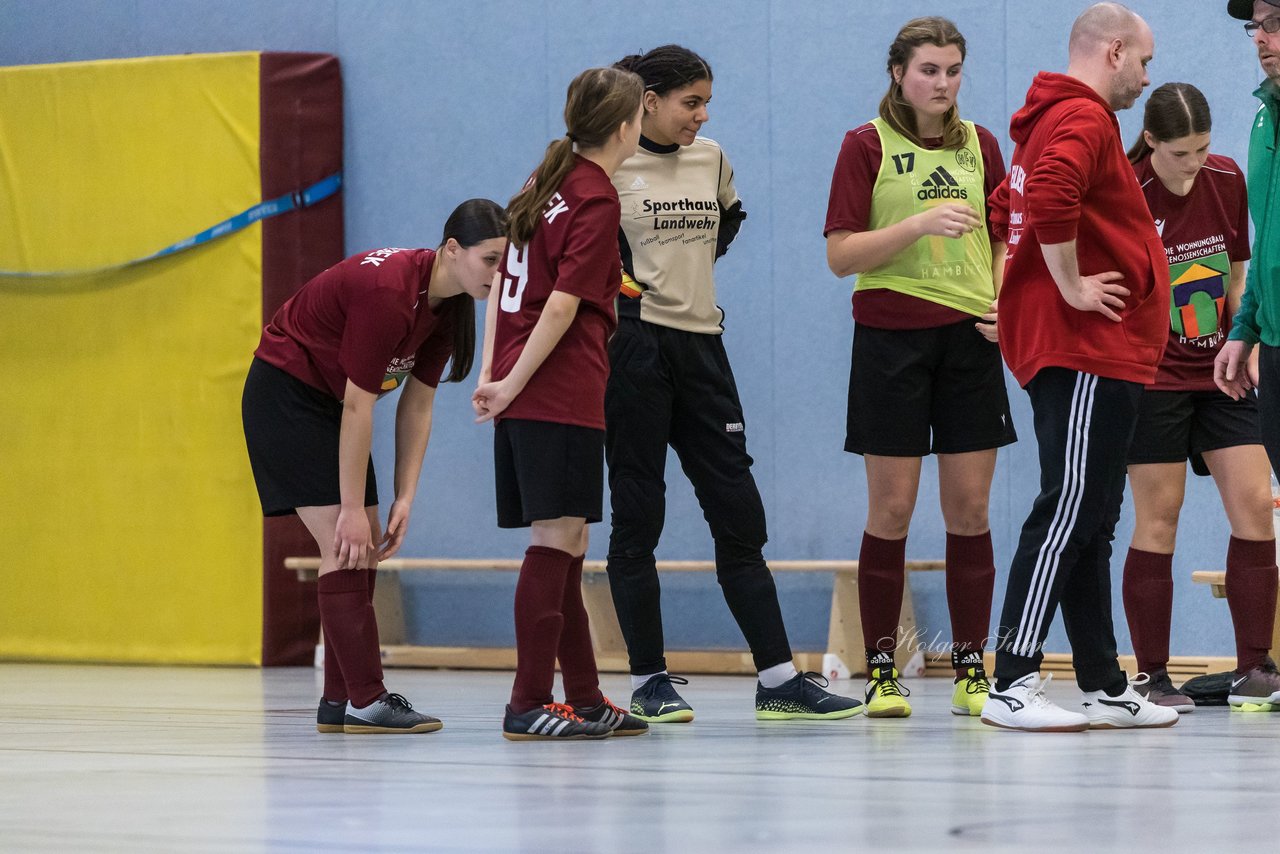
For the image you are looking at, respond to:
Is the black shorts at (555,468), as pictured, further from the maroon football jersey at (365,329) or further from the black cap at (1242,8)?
the black cap at (1242,8)

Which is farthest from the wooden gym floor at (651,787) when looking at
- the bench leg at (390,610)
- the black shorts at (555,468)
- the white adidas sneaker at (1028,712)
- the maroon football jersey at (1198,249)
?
the bench leg at (390,610)

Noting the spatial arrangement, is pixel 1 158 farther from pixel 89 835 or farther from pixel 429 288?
pixel 89 835

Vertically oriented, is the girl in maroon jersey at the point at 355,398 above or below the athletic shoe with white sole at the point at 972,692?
above

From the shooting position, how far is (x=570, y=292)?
319 centimetres

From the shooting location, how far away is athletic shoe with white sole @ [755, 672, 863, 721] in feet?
12.3

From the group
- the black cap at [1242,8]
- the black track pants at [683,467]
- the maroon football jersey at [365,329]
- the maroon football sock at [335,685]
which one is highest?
the black cap at [1242,8]

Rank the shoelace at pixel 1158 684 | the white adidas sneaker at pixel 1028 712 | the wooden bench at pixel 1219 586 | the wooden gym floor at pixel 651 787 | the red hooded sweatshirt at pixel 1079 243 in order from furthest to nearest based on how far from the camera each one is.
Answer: the wooden bench at pixel 1219 586 < the shoelace at pixel 1158 684 < the white adidas sneaker at pixel 1028 712 < the red hooded sweatshirt at pixel 1079 243 < the wooden gym floor at pixel 651 787

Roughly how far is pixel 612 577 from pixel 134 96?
3985 mm

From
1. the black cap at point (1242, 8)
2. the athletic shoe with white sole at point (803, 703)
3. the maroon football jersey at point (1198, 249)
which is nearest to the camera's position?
the black cap at point (1242, 8)

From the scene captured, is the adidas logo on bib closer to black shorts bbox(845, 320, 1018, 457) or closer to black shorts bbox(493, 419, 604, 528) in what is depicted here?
black shorts bbox(845, 320, 1018, 457)

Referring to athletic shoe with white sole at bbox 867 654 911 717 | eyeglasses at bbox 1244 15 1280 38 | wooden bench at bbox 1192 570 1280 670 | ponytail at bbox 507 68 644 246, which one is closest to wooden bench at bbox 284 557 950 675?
wooden bench at bbox 1192 570 1280 670

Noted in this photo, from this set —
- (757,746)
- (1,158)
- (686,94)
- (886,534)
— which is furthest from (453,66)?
(757,746)

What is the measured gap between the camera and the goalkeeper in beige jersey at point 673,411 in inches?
149

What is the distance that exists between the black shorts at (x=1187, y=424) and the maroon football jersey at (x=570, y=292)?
150 centimetres
